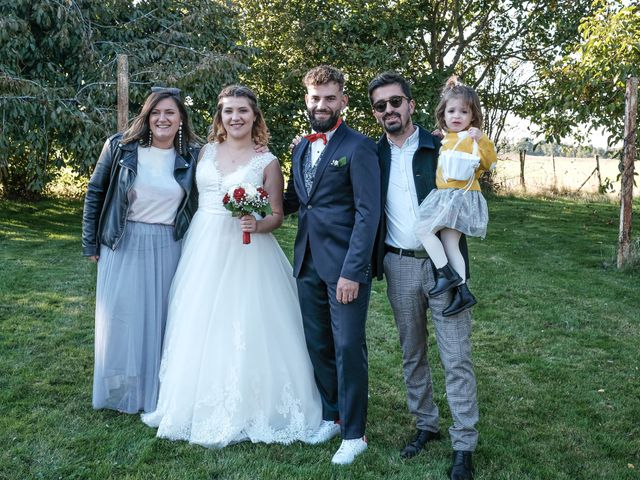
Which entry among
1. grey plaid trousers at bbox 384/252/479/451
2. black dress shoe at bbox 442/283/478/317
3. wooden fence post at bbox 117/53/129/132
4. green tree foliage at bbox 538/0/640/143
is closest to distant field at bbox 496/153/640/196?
green tree foliage at bbox 538/0/640/143

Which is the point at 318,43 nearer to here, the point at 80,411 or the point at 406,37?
the point at 406,37

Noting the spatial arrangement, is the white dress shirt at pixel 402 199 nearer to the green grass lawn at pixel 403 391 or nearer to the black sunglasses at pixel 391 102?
the black sunglasses at pixel 391 102

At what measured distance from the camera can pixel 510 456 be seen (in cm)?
370

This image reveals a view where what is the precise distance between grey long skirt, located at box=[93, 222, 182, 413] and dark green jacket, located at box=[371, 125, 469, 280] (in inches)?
56.6

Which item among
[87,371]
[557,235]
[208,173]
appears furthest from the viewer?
[557,235]

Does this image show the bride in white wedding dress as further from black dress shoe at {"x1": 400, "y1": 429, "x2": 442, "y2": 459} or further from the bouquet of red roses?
black dress shoe at {"x1": 400, "y1": 429, "x2": 442, "y2": 459}

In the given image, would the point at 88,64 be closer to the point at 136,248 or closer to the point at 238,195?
the point at 136,248

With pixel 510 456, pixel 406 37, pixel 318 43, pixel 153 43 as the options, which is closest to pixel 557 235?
pixel 406 37

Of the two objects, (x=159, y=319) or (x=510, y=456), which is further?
(x=159, y=319)

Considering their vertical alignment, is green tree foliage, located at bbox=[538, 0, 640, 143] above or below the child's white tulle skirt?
→ above

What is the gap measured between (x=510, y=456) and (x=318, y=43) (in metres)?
11.2

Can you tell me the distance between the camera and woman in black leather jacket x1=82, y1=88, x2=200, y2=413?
162 inches

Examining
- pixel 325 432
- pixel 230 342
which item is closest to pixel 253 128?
pixel 230 342

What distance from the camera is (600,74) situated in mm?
9047
